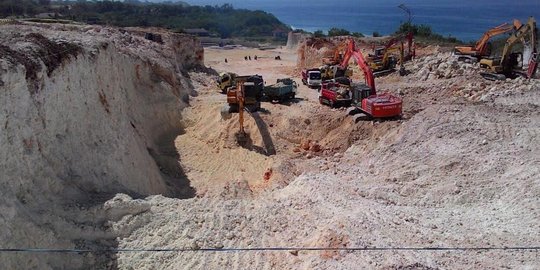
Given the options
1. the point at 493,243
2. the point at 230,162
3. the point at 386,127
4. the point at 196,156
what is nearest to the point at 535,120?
the point at 386,127

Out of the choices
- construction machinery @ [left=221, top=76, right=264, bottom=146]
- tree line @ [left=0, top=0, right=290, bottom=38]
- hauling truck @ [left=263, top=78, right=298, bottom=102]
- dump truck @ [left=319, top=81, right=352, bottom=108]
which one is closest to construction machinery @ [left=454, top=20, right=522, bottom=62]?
dump truck @ [left=319, top=81, right=352, bottom=108]

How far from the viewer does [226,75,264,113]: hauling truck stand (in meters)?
25.6

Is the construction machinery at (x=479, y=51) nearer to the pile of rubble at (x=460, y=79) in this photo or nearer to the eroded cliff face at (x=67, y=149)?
the pile of rubble at (x=460, y=79)

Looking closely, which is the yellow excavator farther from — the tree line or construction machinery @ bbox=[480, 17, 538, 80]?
the tree line

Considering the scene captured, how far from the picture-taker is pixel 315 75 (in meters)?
36.3

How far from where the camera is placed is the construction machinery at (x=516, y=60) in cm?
2704

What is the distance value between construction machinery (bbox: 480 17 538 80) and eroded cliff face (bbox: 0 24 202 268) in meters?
18.2

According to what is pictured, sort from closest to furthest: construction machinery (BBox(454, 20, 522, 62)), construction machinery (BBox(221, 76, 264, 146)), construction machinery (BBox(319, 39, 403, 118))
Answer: construction machinery (BBox(319, 39, 403, 118)) → construction machinery (BBox(221, 76, 264, 146)) → construction machinery (BBox(454, 20, 522, 62))

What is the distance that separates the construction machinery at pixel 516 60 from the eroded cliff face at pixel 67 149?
18.2 metres

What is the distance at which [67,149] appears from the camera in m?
14.1

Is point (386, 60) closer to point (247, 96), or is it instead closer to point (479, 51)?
point (479, 51)

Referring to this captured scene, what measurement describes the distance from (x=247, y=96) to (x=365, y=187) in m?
12.1

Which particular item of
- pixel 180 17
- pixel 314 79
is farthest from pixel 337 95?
pixel 180 17

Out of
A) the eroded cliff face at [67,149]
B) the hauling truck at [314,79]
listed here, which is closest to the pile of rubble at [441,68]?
the hauling truck at [314,79]
